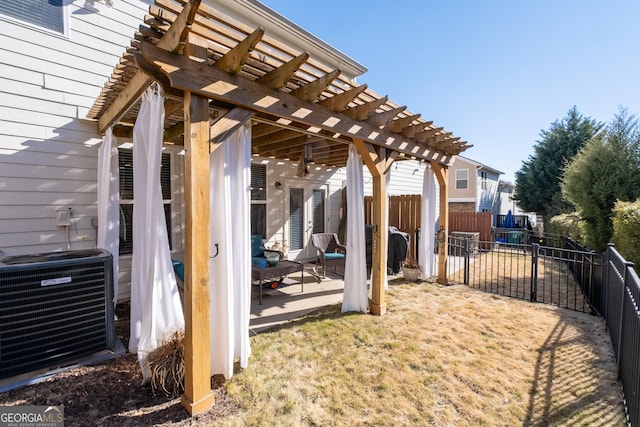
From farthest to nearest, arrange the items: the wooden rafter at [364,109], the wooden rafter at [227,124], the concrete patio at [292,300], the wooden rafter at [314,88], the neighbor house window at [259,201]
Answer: the neighbor house window at [259,201], the concrete patio at [292,300], the wooden rafter at [364,109], the wooden rafter at [314,88], the wooden rafter at [227,124]

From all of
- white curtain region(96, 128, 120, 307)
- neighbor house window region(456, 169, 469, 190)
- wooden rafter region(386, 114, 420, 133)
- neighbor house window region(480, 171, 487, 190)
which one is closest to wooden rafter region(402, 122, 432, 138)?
wooden rafter region(386, 114, 420, 133)

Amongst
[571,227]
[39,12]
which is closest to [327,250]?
[39,12]

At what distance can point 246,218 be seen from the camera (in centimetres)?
283

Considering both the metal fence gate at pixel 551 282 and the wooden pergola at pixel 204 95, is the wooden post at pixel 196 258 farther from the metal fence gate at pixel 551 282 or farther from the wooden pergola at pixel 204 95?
the metal fence gate at pixel 551 282

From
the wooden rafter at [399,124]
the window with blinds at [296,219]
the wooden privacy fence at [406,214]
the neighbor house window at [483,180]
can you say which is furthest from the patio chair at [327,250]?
the neighbor house window at [483,180]

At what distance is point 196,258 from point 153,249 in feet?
2.09

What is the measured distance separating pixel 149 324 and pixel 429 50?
9181 millimetres

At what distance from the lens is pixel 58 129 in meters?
3.98

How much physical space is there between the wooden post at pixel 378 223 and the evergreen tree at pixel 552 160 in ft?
53.5

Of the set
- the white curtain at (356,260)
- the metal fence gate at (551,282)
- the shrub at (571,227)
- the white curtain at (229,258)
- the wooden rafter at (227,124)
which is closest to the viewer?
the wooden rafter at (227,124)

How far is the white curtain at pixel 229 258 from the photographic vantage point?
2.59m

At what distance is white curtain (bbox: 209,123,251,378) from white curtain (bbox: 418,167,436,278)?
4426 mm

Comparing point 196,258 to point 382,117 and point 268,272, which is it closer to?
point 268,272

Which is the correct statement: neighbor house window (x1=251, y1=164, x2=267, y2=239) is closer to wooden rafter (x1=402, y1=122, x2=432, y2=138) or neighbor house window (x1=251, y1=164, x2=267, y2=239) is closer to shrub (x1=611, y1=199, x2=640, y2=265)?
wooden rafter (x1=402, y1=122, x2=432, y2=138)
